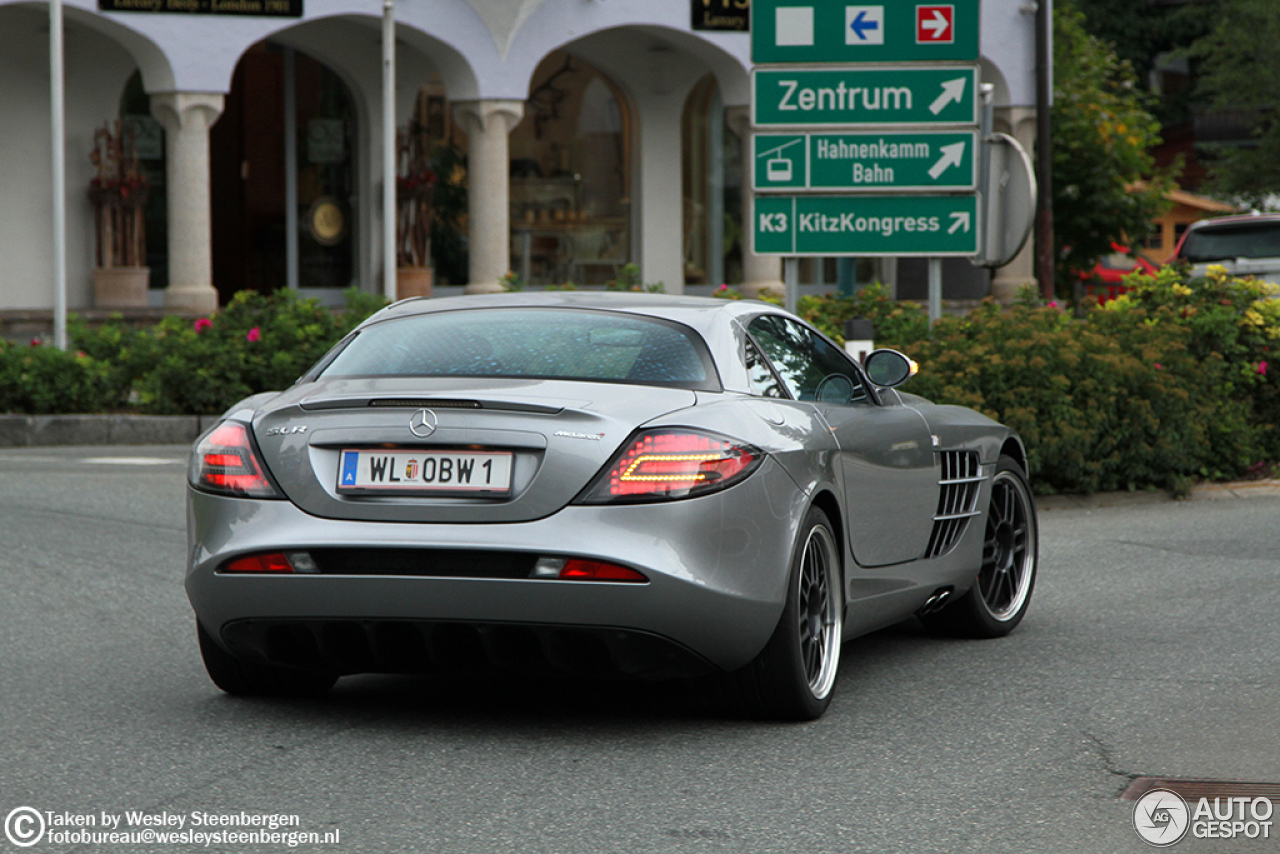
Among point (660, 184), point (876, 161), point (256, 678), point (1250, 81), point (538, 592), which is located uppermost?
point (1250, 81)

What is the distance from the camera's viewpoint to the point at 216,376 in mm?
16141

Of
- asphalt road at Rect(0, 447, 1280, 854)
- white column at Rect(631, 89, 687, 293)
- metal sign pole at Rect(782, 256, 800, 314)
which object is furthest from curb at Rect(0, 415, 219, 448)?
white column at Rect(631, 89, 687, 293)

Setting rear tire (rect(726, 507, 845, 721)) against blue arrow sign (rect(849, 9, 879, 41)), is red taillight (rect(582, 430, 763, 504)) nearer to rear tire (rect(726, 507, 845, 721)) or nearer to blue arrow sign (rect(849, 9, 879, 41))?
rear tire (rect(726, 507, 845, 721))

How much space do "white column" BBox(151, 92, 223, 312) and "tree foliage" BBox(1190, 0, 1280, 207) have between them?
32013 millimetres

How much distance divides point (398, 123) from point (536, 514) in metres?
21.0

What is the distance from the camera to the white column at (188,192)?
859 inches

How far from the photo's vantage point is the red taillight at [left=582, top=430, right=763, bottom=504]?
504cm

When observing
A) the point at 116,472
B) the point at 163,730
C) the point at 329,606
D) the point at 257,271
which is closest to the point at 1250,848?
the point at 329,606

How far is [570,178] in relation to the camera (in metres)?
26.9

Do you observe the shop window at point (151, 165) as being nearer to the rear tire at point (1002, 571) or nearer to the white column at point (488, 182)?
the white column at point (488, 182)

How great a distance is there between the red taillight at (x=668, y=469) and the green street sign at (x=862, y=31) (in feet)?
28.9

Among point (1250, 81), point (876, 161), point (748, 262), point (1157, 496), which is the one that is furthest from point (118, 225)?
point (1250, 81)

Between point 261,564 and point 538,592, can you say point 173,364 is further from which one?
point 538,592

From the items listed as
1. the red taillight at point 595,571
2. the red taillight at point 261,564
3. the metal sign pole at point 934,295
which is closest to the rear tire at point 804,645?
the red taillight at point 595,571
